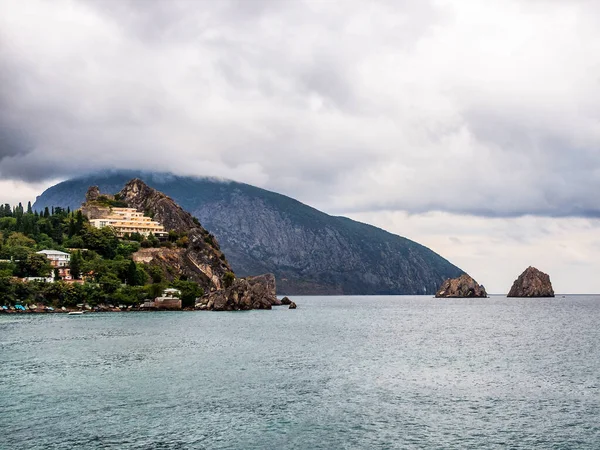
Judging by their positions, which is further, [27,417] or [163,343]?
[163,343]

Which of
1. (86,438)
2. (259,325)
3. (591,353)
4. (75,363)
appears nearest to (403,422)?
(86,438)

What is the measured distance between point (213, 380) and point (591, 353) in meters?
63.8

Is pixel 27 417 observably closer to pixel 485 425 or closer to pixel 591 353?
pixel 485 425

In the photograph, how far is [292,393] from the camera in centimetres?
6212

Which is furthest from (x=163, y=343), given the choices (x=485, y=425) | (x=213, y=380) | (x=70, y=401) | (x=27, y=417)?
(x=485, y=425)

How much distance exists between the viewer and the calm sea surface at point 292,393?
1813 inches

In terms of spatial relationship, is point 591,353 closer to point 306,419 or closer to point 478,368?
point 478,368

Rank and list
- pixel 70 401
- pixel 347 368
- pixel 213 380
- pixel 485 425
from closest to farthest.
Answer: pixel 485 425
pixel 70 401
pixel 213 380
pixel 347 368

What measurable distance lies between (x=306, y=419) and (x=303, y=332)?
83.3 m

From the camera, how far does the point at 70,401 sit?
57.2 m

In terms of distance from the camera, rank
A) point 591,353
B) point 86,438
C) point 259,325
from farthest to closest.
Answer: point 259,325 < point 591,353 < point 86,438

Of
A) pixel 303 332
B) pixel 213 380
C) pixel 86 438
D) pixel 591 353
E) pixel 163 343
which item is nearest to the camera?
pixel 86 438

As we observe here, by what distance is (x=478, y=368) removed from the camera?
8100 centimetres

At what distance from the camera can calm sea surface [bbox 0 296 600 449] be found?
46062mm
